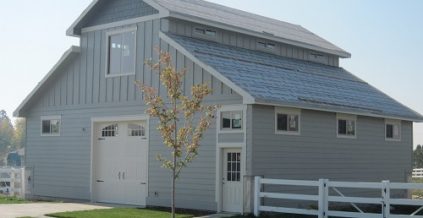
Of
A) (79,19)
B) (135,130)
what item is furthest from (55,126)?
(135,130)

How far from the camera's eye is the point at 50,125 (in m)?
27.5

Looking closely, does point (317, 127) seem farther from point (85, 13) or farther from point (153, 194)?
point (85, 13)

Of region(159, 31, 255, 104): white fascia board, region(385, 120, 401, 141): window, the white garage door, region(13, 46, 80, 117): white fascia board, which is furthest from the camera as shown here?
region(385, 120, 401, 141): window

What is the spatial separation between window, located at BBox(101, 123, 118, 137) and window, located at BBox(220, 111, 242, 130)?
547cm

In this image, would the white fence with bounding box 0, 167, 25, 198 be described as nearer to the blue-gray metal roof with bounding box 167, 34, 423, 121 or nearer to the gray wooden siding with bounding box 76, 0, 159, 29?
the gray wooden siding with bounding box 76, 0, 159, 29

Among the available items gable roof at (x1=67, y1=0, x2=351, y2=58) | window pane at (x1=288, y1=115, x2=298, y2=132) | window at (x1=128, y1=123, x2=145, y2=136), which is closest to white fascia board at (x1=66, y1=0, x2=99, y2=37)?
gable roof at (x1=67, y1=0, x2=351, y2=58)

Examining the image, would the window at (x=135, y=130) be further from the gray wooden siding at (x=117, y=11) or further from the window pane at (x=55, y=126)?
the window pane at (x=55, y=126)

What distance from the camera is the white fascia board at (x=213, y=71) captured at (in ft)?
64.2

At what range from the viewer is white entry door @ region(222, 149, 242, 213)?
67.2 ft

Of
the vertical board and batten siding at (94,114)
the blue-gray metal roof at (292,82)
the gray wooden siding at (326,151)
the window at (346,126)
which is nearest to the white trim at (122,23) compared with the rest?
the vertical board and batten siding at (94,114)

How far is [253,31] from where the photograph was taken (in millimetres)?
25453

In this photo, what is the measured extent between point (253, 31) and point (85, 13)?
20.8 ft

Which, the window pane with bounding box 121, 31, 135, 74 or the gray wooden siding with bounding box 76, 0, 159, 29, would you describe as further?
the window pane with bounding box 121, 31, 135, 74

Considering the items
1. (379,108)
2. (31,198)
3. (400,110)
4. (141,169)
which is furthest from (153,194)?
(400,110)
